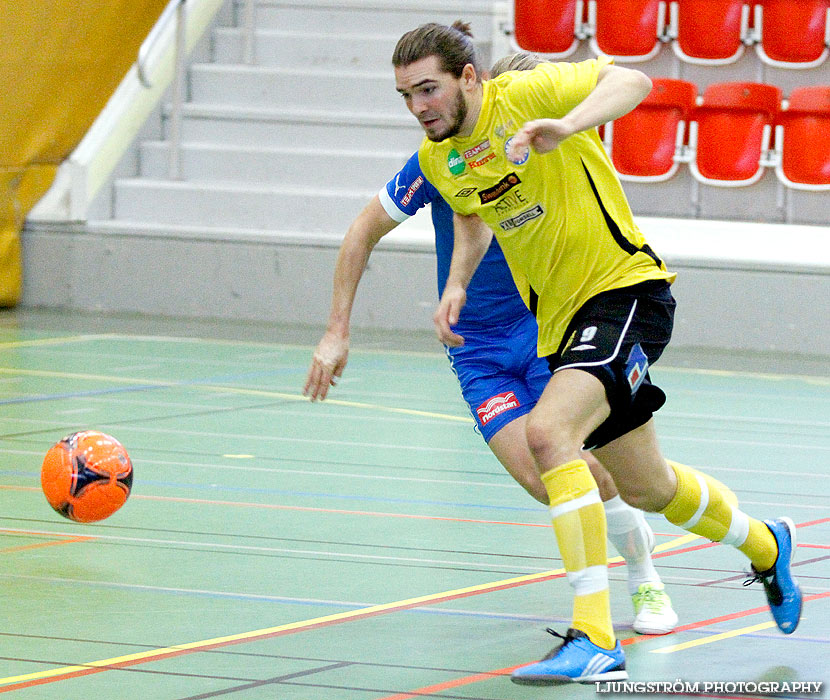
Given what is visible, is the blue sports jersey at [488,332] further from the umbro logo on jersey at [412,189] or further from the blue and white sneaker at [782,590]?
the blue and white sneaker at [782,590]

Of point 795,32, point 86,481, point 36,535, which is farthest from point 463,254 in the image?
point 795,32

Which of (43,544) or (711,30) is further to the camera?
(711,30)

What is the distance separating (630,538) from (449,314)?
88cm

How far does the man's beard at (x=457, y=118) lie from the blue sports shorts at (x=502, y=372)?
3.05 feet

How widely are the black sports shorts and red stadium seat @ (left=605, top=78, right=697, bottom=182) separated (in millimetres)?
8448

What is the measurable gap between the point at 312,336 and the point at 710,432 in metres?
4.58

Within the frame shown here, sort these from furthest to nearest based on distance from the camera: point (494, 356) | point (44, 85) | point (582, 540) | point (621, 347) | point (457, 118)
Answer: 1. point (44, 85)
2. point (494, 356)
3. point (457, 118)
4. point (621, 347)
5. point (582, 540)

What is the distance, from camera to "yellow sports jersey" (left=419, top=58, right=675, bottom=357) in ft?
13.3

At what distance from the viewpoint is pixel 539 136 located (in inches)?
146

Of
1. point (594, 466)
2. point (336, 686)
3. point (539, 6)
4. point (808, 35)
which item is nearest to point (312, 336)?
point (539, 6)

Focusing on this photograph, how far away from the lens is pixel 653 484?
416 cm

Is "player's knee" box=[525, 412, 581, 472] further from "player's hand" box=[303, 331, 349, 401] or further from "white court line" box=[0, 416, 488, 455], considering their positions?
Result: "white court line" box=[0, 416, 488, 455]

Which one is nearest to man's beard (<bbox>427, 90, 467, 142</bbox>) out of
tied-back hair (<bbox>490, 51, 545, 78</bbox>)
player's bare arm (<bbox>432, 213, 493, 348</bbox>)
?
player's bare arm (<bbox>432, 213, 493, 348</bbox>)

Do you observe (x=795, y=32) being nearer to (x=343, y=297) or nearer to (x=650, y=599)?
(x=343, y=297)
